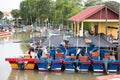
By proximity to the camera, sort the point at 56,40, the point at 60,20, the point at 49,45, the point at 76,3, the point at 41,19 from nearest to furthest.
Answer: the point at 49,45 < the point at 56,40 < the point at 60,20 < the point at 76,3 < the point at 41,19

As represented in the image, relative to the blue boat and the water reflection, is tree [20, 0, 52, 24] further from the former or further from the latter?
the water reflection

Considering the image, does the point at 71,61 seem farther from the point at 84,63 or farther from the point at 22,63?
the point at 22,63

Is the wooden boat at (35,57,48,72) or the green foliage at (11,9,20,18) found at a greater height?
the green foliage at (11,9,20,18)

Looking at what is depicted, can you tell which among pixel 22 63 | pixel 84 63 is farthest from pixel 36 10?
pixel 84 63

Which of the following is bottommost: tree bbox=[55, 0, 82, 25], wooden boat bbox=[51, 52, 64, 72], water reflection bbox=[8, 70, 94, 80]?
water reflection bbox=[8, 70, 94, 80]

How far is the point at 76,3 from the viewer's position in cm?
6266

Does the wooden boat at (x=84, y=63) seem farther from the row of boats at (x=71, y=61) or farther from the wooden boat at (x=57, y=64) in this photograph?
the wooden boat at (x=57, y=64)

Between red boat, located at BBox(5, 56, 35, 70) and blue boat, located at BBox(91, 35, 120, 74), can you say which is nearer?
blue boat, located at BBox(91, 35, 120, 74)

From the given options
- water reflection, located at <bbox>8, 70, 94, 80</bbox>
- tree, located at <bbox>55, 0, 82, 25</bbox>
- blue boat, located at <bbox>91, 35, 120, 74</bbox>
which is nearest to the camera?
water reflection, located at <bbox>8, 70, 94, 80</bbox>

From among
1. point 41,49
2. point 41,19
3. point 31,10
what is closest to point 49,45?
point 41,49

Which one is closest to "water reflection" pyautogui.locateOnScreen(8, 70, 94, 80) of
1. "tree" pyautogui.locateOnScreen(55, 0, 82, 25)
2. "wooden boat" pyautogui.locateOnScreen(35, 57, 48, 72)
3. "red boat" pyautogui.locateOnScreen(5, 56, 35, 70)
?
"wooden boat" pyautogui.locateOnScreen(35, 57, 48, 72)

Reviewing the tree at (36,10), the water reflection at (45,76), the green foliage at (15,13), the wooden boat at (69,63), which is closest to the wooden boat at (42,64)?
the water reflection at (45,76)

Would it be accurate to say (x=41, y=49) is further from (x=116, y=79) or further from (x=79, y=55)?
(x=116, y=79)

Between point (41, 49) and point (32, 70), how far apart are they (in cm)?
262
